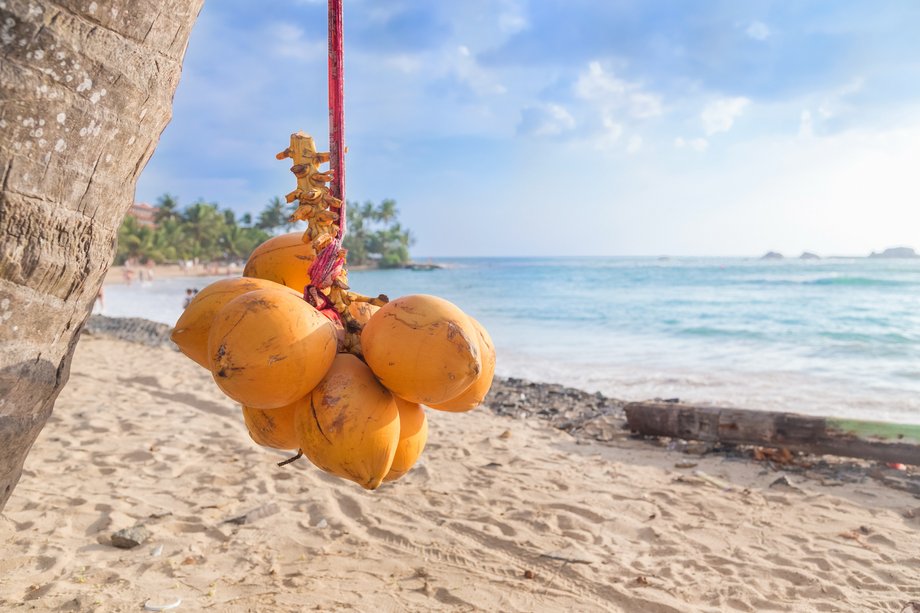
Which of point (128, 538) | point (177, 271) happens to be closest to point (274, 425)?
point (128, 538)

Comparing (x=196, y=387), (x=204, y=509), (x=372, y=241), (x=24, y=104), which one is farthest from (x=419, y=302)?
(x=372, y=241)

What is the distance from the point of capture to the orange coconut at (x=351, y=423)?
124cm

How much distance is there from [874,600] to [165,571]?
13.0 feet

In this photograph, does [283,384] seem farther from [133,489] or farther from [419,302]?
[133,489]

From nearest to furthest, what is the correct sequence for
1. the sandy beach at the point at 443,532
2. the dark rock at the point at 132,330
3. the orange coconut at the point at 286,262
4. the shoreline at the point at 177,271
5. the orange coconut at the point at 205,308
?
1. the orange coconut at the point at 205,308
2. the orange coconut at the point at 286,262
3. the sandy beach at the point at 443,532
4. the dark rock at the point at 132,330
5. the shoreline at the point at 177,271

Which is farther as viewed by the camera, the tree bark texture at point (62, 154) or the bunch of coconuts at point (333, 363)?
the bunch of coconuts at point (333, 363)

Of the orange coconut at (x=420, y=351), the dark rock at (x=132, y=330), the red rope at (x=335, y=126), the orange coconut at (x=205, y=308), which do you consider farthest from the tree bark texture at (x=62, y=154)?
the dark rock at (x=132, y=330)

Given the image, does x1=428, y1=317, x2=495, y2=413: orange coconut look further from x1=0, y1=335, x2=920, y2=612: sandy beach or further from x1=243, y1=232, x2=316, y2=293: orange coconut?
x1=0, y1=335, x2=920, y2=612: sandy beach

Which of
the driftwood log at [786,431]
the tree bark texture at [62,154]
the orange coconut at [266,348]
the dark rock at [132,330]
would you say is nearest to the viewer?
the tree bark texture at [62,154]

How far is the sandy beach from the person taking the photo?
10.5 feet

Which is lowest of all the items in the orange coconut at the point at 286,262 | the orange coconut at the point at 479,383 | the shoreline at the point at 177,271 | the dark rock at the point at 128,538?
the shoreline at the point at 177,271

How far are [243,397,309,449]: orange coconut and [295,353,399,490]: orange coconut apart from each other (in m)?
0.07

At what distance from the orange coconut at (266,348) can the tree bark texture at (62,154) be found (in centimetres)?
27

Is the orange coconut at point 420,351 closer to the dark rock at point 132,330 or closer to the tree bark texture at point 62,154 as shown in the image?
the tree bark texture at point 62,154
